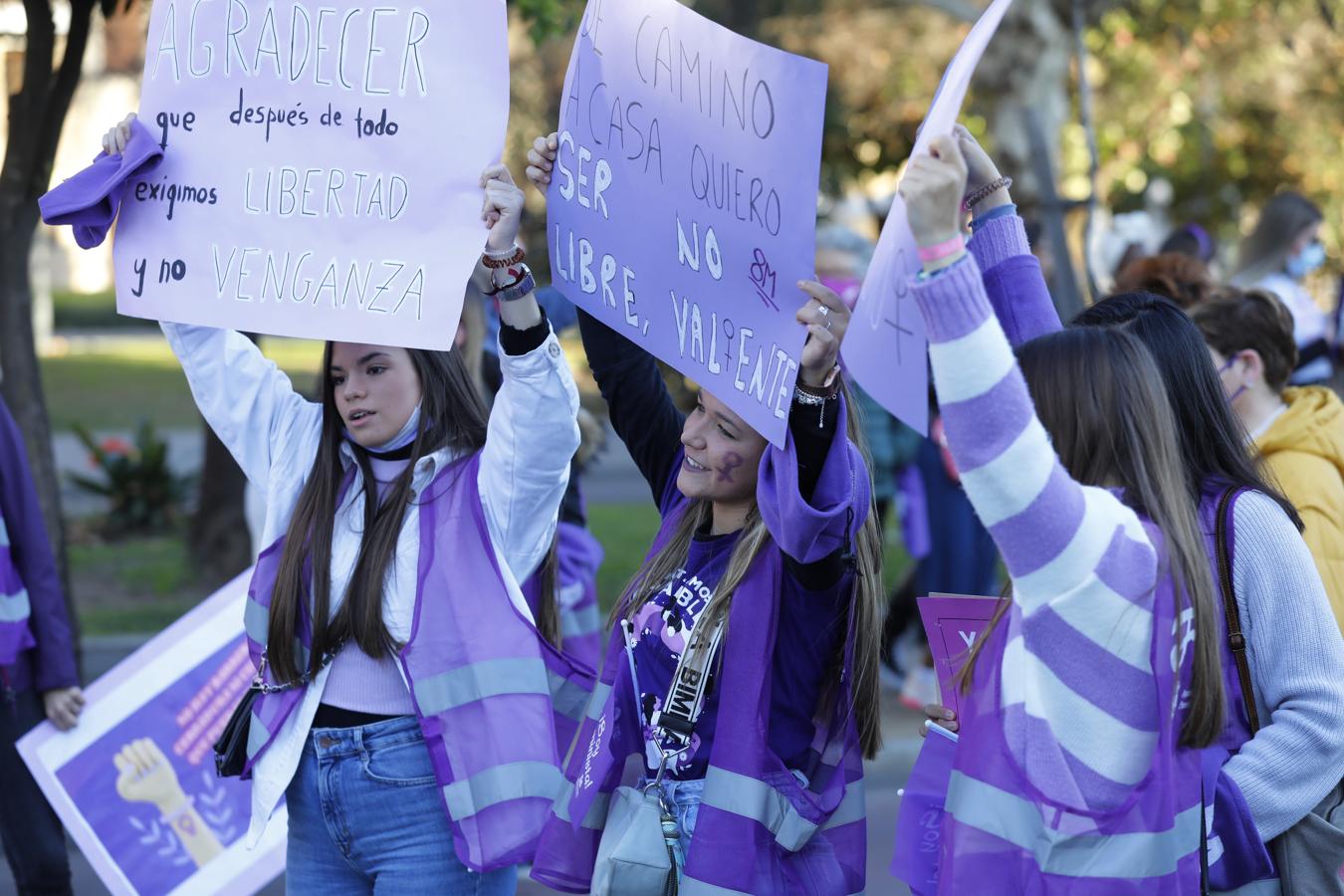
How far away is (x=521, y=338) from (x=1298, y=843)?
5.02 ft

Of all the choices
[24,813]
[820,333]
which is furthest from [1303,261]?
[24,813]

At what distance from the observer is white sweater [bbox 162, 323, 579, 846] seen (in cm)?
282

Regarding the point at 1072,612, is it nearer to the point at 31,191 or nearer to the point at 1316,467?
the point at 1316,467

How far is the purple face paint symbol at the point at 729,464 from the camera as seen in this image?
262 cm

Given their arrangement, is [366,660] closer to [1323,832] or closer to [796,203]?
[796,203]

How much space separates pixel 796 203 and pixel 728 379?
0.30 meters

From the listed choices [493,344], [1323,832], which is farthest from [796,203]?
[493,344]

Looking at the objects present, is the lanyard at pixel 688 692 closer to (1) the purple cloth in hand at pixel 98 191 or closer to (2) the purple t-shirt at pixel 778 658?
(2) the purple t-shirt at pixel 778 658

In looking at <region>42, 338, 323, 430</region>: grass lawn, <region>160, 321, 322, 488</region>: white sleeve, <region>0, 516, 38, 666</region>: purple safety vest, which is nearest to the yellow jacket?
<region>160, 321, 322, 488</region>: white sleeve

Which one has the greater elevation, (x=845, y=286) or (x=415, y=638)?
(x=415, y=638)

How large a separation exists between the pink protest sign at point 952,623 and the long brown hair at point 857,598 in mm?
94

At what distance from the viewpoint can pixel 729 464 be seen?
262 cm

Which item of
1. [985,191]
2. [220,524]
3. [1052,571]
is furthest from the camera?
[220,524]

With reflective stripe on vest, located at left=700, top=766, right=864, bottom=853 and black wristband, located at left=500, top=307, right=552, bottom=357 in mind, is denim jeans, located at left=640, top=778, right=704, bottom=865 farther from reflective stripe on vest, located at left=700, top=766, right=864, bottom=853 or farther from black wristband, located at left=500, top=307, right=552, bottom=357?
black wristband, located at left=500, top=307, right=552, bottom=357
